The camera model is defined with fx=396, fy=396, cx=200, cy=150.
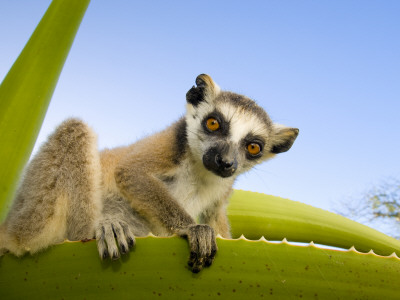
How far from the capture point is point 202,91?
3383mm

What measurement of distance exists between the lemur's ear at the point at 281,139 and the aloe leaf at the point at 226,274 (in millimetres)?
1958

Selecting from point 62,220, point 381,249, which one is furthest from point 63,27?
point 381,249

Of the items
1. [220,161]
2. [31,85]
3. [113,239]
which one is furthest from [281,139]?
[31,85]

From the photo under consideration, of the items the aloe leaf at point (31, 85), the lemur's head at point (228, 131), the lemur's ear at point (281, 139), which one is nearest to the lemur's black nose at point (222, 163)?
the lemur's head at point (228, 131)

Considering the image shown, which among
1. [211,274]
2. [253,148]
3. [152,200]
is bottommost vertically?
[152,200]

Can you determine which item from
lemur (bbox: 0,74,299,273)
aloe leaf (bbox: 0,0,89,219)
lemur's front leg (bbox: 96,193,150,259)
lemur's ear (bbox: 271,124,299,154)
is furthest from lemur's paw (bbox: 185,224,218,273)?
lemur's ear (bbox: 271,124,299,154)

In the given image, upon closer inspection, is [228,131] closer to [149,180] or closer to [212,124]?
[212,124]

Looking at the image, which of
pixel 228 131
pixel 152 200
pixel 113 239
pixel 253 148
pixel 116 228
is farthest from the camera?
pixel 253 148

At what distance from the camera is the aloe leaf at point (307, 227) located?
2629 millimetres

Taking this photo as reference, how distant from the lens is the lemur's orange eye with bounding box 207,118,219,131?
3093 mm

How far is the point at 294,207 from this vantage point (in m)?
2.80

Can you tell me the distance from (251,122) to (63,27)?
5.79ft

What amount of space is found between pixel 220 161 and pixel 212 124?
0.46 m

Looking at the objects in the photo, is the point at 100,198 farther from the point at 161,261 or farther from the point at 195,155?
the point at 161,261
